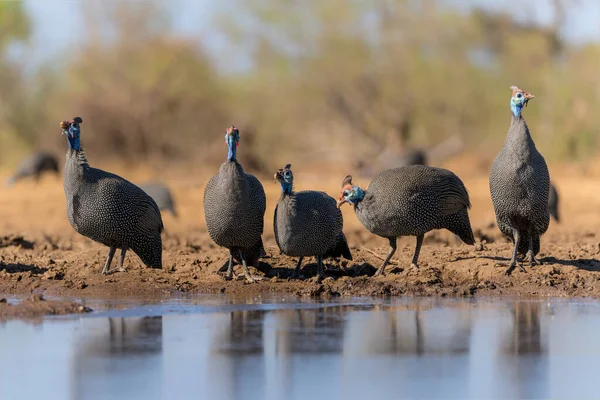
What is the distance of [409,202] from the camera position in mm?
9297

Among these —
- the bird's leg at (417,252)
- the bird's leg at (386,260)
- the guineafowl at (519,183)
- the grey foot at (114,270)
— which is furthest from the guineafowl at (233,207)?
the guineafowl at (519,183)

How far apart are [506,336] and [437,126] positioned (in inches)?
863

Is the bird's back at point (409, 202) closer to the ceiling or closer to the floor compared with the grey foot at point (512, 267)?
closer to the ceiling

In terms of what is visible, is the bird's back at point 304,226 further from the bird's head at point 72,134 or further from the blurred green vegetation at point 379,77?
the blurred green vegetation at point 379,77

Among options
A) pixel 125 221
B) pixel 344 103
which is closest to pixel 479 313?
pixel 125 221

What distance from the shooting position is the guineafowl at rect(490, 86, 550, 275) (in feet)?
29.8

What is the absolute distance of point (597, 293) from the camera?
8.68 metres

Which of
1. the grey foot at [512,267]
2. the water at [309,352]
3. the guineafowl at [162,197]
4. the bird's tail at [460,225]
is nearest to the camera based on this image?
the water at [309,352]

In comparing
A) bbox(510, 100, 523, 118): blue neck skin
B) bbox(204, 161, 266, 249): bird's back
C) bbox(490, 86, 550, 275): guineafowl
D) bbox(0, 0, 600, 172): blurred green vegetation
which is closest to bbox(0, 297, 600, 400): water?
bbox(204, 161, 266, 249): bird's back

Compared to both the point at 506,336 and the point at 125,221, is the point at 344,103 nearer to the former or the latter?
the point at 125,221

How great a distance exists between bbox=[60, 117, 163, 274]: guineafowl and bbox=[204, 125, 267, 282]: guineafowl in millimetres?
683

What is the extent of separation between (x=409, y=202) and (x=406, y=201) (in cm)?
3

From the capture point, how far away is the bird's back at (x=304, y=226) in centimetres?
899

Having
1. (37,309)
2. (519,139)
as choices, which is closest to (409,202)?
(519,139)
